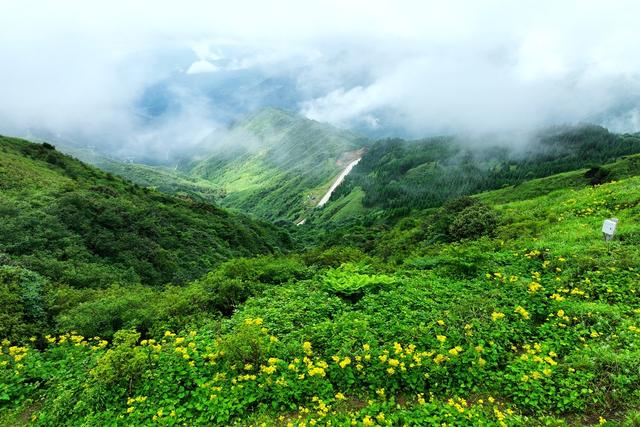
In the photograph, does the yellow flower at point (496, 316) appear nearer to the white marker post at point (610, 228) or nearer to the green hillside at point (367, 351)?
the green hillside at point (367, 351)

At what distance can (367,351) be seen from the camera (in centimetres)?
1070

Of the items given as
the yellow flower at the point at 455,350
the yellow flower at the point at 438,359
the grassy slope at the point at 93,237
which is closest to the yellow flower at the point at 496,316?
the yellow flower at the point at 455,350

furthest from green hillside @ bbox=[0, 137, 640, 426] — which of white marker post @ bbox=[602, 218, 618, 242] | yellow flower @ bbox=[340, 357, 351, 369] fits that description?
white marker post @ bbox=[602, 218, 618, 242]

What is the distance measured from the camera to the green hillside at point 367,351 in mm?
8992

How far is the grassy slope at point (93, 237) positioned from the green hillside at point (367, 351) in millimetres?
20991

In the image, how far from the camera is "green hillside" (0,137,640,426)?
8992 mm

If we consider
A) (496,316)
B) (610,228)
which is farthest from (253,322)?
(610,228)

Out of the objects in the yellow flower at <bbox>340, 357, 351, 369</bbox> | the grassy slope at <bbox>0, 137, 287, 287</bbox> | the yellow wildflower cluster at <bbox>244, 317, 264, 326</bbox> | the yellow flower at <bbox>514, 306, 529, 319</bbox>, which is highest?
the yellow flower at <bbox>340, 357, 351, 369</bbox>

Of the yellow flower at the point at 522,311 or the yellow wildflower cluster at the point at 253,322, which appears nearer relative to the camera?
the yellow wildflower cluster at the point at 253,322

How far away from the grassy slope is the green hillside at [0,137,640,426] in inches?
826

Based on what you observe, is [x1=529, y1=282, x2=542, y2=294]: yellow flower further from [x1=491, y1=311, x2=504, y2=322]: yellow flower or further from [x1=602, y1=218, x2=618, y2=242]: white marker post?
[x1=602, y1=218, x2=618, y2=242]: white marker post

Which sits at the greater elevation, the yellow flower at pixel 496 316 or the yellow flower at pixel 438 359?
the yellow flower at pixel 438 359

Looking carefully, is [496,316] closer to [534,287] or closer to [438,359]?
[534,287]

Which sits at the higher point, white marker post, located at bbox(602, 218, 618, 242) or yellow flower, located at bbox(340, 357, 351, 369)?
yellow flower, located at bbox(340, 357, 351, 369)
